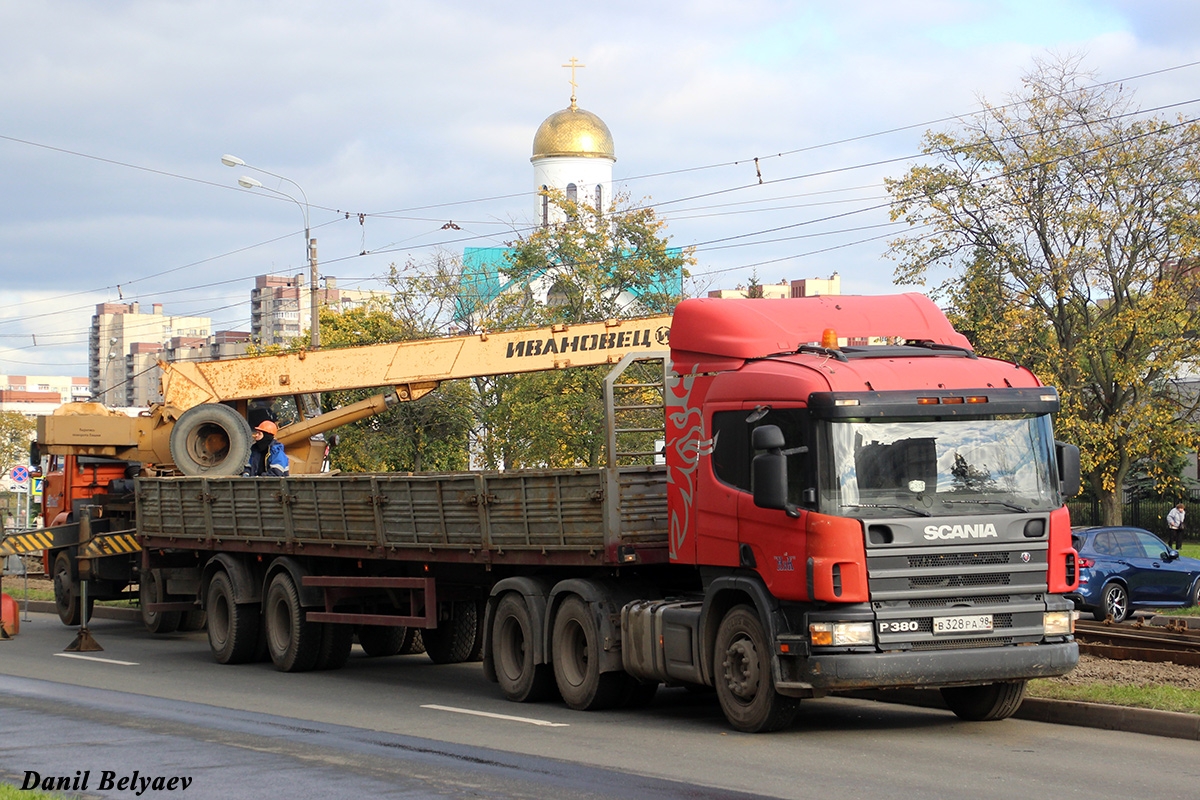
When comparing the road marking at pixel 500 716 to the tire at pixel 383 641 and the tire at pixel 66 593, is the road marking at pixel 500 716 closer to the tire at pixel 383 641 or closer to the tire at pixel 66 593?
the tire at pixel 383 641

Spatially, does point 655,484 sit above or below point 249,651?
above

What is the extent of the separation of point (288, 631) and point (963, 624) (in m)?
8.92

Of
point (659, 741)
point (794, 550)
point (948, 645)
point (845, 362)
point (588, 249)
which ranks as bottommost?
point (659, 741)

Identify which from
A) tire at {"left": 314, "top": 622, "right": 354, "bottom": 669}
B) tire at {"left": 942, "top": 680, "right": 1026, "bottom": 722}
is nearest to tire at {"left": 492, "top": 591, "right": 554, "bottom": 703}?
tire at {"left": 314, "top": 622, "right": 354, "bottom": 669}

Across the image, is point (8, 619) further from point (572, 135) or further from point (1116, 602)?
point (572, 135)

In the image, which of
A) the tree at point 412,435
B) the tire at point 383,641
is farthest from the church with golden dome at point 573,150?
the tire at point 383,641

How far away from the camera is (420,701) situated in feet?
42.3

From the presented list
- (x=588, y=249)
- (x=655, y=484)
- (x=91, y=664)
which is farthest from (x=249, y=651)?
(x=588, y=249)

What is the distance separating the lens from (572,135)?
6981 cm

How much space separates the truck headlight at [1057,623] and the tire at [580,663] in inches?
142

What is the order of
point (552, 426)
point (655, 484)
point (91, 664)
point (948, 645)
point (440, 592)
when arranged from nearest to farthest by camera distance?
point (948, 645) → point (655, 484) → point (440, 592) → point (91, 664) → point (552, 426)

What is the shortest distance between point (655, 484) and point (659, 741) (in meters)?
2.41

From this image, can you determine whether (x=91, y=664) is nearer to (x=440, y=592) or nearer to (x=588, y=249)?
(x=440, y=592)

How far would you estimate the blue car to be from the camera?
1948 centimetres
